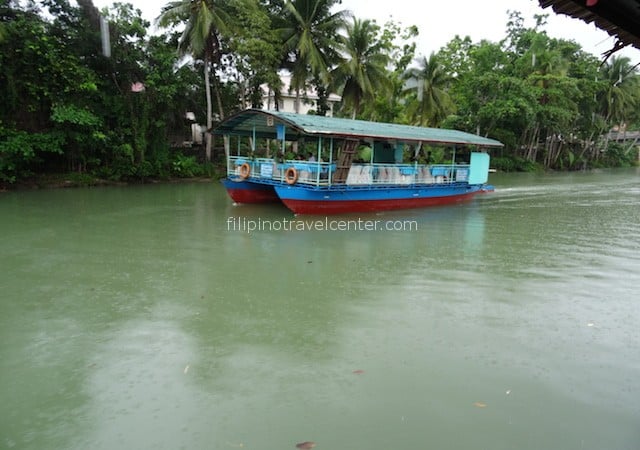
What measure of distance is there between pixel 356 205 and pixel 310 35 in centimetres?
1286

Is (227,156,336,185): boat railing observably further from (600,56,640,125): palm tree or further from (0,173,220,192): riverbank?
(600,56,640,125): palm tree

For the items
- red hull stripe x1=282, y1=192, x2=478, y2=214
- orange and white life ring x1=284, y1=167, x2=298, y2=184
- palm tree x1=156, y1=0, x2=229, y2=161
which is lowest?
red hull stripe x1=282, y1=192, x2=478, y2=214

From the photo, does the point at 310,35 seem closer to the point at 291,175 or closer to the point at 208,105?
the point at 208,105

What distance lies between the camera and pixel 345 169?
41.0 feet

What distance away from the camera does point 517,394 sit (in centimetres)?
389

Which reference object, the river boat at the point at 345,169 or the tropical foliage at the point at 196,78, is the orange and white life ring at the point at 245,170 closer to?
the river boat at the point at 345,169

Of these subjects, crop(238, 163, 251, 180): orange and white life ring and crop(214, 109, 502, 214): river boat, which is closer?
crop(214, 109, 502, 214): river boat

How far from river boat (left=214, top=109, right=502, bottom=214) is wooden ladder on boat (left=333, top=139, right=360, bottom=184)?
3cm

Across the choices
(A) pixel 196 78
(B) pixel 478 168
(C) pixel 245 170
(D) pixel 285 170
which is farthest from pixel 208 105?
(B) pixel 478 168

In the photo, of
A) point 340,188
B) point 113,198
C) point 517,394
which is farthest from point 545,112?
point 517,394

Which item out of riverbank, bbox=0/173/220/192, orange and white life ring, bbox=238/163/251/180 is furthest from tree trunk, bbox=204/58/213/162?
orange and white life ring, bbox=238/163/251/180

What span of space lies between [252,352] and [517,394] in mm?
2465

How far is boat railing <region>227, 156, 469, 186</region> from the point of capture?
12.2 metres

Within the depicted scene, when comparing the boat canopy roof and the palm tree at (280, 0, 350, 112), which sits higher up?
the palm tree at (280, 0, 350, 112)
